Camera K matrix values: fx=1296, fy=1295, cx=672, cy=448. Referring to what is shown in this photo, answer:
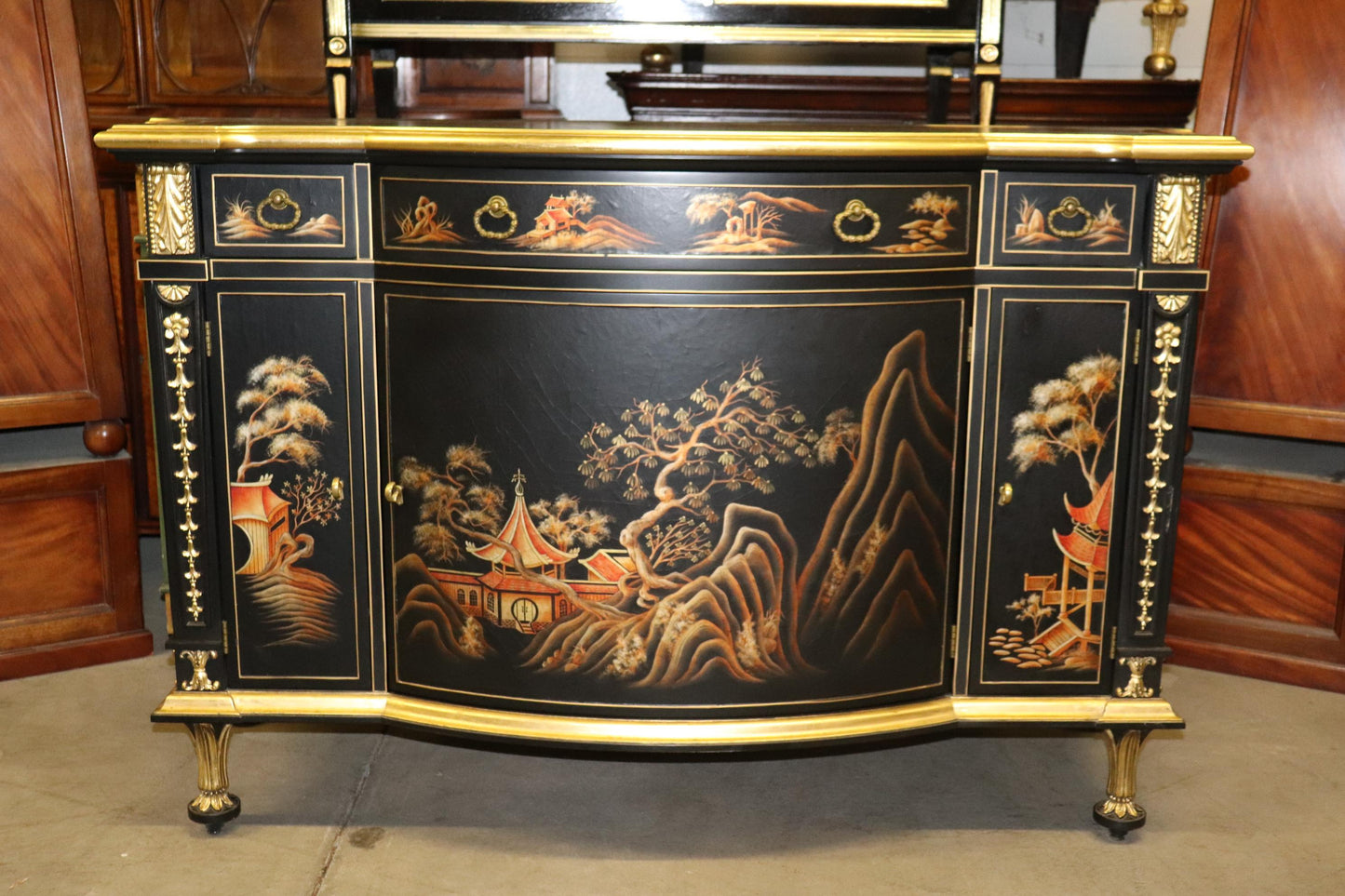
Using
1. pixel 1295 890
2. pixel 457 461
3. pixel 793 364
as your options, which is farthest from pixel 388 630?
pixel 1295 890

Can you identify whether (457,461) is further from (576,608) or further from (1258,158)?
(1258,158)

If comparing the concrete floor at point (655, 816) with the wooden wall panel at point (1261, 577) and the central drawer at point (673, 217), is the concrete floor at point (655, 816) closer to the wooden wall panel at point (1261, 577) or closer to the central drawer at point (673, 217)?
the wooden wall panel at point (1261, 577)

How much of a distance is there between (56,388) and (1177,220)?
2313mm

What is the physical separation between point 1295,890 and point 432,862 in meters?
1.40

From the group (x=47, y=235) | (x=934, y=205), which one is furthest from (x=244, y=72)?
(x=934, y=205)

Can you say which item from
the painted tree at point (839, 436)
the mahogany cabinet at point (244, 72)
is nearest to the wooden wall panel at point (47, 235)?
the mahogany cabinet at point (244, 72)

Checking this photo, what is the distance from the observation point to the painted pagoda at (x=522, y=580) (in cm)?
204

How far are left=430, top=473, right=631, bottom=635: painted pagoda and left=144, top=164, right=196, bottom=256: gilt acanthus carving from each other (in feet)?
2.11

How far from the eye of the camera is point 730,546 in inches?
80.0

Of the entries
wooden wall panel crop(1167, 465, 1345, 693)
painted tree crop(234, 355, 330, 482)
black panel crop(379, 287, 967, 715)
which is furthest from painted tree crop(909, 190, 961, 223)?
Answer: wooden wall panel crop(1167, 465, 1345, 693)

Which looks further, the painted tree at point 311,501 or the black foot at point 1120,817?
the black foot at point 1120,817

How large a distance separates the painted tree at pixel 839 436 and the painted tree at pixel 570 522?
0.35 m

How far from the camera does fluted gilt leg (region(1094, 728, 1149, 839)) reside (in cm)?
223

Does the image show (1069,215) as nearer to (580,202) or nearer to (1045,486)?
(1045,486)
